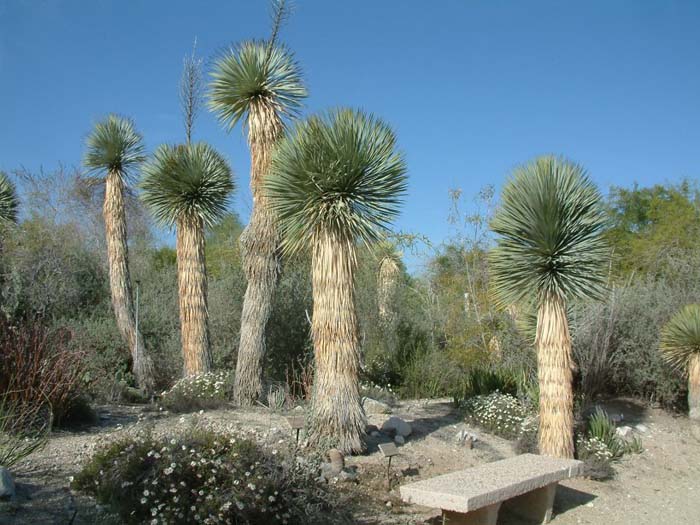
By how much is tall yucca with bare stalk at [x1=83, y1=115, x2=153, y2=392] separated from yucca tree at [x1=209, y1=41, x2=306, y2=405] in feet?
14.7

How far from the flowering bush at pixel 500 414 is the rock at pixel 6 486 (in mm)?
7774

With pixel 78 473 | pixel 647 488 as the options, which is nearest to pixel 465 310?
pixel 647 488

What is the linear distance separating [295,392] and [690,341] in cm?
746

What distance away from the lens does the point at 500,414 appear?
11.8m

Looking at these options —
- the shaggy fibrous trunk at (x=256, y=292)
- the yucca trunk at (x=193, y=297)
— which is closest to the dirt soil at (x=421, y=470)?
the shaggy fibrous trunk at (x=256, y=292)

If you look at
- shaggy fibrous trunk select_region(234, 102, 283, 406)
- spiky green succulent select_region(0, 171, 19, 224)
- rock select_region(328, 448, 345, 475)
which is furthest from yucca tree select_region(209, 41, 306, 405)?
spiky green succulent select_region(0, 171, 19, 224)

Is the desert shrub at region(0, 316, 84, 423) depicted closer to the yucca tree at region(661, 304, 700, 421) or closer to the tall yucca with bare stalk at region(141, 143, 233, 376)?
the tall yucca with bare stalk at region(141, 143, 233, 376)

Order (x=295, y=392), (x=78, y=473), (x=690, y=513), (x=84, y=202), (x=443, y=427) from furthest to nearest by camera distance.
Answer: (x=84, y=202) → (x=295, y=392) → (x=443, y=427) → (x=690, y=513) → (x=78, y=473)

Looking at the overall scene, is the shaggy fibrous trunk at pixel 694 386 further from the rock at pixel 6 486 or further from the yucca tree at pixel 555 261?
the rock at pixel 6 486

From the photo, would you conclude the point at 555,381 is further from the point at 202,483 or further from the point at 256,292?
the point at 202,483

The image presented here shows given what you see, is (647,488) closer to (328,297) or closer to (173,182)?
(328,297)

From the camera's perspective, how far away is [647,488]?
9734 millimetres

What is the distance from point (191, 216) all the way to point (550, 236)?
6.92 metres

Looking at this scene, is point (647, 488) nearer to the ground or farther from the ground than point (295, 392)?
nearer to the ground
